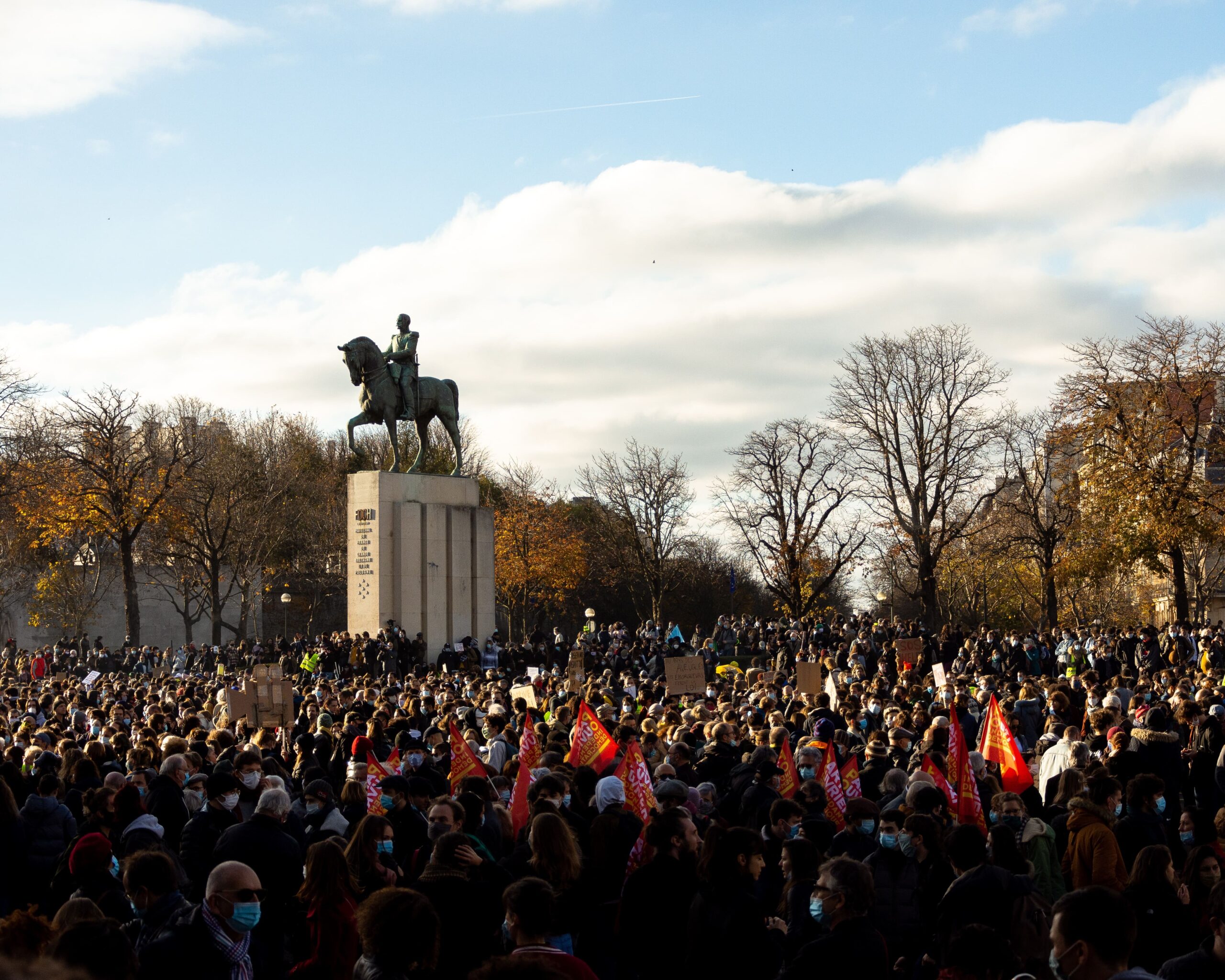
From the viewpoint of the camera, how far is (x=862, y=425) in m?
55.9

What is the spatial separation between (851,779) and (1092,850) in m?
3.54

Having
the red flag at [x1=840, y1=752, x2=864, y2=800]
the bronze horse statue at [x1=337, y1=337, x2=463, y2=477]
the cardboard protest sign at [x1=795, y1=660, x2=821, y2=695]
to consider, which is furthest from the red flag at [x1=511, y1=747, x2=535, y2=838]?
the bronze horse statue at [x1=337, y1=337, x2=463, y2=477]

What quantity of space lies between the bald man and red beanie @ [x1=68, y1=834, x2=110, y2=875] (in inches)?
69.8

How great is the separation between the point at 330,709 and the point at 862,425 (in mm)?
39090

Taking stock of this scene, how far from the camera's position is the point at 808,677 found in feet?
78.1

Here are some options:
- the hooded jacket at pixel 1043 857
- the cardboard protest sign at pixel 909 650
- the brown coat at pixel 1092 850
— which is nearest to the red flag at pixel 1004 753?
the hooded jacket at pixel 1043 857

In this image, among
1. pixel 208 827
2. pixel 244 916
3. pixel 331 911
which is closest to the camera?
pixel 244 916

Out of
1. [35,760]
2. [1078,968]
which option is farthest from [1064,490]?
[1078,968]

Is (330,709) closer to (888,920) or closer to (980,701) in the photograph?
(980,701)

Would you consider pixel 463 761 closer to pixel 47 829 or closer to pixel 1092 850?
pixel 47 829

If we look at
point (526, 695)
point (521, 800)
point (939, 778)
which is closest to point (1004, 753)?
point (939, 778)

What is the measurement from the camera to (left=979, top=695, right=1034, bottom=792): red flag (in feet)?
38.3

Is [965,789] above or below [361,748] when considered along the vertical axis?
below

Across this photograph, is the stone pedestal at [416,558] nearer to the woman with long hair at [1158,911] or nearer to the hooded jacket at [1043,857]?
the hooded jacket at [1043,857]
